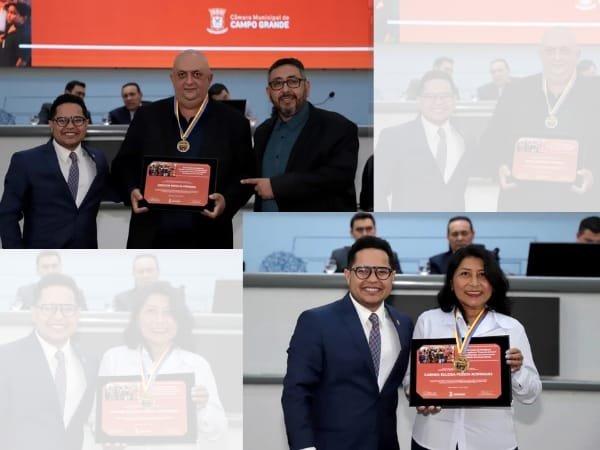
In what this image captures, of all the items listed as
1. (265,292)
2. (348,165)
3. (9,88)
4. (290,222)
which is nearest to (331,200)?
(348,165)

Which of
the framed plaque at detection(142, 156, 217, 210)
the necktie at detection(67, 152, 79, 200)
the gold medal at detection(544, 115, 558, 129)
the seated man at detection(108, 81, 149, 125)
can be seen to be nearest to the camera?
the framed plaque at detection(142, 156, 217, 210)

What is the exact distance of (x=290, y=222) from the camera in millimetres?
8789

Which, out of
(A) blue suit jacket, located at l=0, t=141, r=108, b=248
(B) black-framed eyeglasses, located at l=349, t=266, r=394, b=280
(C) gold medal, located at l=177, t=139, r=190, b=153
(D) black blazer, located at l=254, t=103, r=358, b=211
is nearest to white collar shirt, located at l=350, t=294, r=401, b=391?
(B) black-framed eyeglasses, located at l=349, t=266, r=394, b=280

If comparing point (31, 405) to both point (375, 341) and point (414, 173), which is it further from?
point (414, 173)

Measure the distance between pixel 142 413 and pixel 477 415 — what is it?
3.78ft

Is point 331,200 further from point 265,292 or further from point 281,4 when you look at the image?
point 281,4

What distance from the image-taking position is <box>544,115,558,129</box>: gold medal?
14.5 feet

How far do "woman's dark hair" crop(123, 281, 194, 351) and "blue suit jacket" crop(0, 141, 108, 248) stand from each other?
2.23 ft

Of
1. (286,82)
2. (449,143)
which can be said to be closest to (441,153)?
(449,143)

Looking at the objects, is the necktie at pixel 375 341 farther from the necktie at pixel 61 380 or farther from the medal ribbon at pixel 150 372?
the necktie at pixel 61 380

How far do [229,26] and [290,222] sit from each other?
7.11ft

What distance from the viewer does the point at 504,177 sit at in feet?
14.7

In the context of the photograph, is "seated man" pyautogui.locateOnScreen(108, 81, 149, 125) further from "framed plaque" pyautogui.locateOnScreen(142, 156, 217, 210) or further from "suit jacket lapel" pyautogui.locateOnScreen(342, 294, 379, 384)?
"suit jacket lapel" pyautogui.locateOnScreen(342, 294, 379, 384)

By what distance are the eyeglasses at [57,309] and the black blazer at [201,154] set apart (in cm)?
57
